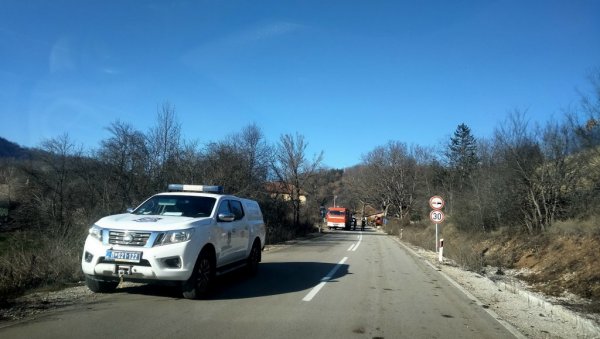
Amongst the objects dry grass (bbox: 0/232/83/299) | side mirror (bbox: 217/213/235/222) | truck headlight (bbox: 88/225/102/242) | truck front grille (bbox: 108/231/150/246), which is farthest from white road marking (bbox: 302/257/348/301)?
dry grass (bbox: 0/232/83/299)

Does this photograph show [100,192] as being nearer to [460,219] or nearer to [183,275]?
[183,275]

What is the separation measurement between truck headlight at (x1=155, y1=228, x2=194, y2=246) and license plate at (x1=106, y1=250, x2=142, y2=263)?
0.36 meters

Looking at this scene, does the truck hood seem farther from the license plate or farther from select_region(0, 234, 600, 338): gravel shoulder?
select_region(0, 234, 600, 338): gravel shoulder

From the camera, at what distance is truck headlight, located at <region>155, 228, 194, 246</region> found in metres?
8.19

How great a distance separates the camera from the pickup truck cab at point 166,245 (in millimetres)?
8078

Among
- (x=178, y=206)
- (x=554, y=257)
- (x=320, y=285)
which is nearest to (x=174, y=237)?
(x=178, y=206)

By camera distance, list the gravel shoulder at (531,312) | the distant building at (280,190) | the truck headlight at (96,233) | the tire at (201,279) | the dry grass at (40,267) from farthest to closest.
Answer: the distant building at (280,190) → the dry grass at (40,267) → the tire at (201,279) → the truck headlight at (96,233) → the gravel shoulder at (531,312)

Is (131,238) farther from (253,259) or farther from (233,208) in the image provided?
(253,259)

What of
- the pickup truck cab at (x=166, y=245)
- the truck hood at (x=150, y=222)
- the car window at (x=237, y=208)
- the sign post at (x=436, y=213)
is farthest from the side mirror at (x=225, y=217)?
the sign post at (x=436, y=213)

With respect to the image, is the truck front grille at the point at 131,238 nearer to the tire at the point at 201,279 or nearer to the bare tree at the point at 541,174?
the tire at the point at 201,279

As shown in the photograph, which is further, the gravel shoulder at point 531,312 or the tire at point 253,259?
the tire at point 253,259

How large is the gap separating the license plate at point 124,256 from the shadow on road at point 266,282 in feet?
4.13

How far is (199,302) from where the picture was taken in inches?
334

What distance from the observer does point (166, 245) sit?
26.8 feet
